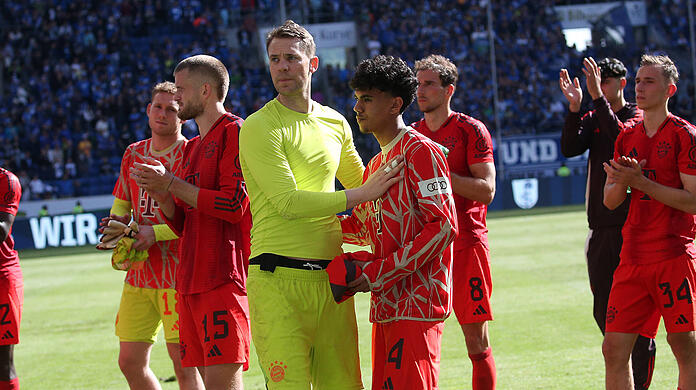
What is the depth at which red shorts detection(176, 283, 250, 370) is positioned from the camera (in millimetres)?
4461

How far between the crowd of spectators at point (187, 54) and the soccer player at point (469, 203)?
850 inches

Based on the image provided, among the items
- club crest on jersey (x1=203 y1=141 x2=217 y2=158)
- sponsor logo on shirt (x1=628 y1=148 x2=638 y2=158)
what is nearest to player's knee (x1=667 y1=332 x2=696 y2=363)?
sponsor logo on shirt (x1=628 y1=148 x2=638 y2=158)

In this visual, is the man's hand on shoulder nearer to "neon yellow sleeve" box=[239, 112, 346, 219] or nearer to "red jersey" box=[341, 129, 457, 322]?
"neon yellow sleeve" box=[239, 112, 346, 219]

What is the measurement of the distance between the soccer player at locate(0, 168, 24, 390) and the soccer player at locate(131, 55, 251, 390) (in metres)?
1.73

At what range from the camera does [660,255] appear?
5000mm

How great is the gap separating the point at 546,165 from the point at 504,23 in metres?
10.7

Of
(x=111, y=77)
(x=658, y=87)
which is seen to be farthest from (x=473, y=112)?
(x=658, y=87)

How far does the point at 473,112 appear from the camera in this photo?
1276 inches

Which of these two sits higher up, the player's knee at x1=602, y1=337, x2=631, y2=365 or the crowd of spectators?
the crowd of spectators

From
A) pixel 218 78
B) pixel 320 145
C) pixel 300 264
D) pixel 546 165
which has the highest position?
pixel 218 78

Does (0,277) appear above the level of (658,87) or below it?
below

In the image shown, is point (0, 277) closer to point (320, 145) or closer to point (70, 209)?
point (320, 145)

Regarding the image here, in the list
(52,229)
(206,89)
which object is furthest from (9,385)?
(52,229)

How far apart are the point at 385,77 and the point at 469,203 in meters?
2.13
